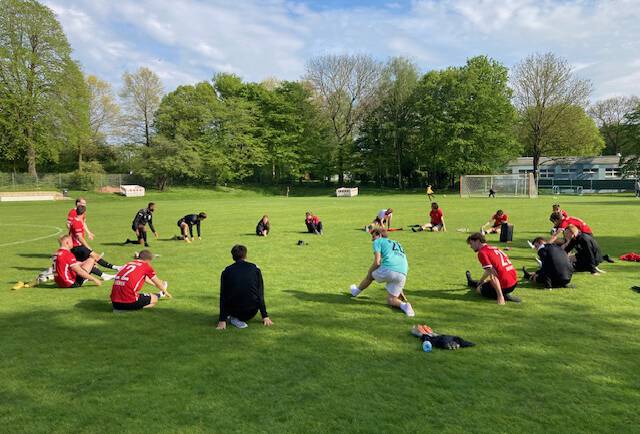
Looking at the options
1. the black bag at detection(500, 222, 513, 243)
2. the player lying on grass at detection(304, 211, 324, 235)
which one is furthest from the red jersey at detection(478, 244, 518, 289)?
the player lying on grass at detection(304, 211, 324, 235)

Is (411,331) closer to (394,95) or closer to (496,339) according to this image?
(496,339)

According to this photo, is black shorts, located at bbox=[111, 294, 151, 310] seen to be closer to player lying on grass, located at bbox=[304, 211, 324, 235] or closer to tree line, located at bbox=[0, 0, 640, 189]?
player lying on grass, located at bbox=[304, 211, 324, 235]

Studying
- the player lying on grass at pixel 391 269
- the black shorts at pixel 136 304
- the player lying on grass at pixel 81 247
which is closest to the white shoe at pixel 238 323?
the black shorts at pixel 136 304

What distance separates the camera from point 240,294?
7000mm

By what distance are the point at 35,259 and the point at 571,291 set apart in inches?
615

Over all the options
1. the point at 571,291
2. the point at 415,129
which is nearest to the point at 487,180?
the point at 415,129

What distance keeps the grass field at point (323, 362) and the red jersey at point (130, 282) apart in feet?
1.19

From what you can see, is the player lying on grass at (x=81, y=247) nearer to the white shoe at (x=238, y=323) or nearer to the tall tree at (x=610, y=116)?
the white shoe at (x=238, y=323)

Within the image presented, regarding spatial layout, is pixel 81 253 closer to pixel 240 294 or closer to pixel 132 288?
pixel 132 288

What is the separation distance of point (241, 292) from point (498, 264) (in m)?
5.11

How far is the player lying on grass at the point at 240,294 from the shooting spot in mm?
6992

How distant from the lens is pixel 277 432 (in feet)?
13.3

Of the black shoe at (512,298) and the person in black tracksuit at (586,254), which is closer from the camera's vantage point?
the black shoe at (512,298)

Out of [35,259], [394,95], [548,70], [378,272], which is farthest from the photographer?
[394,95]
